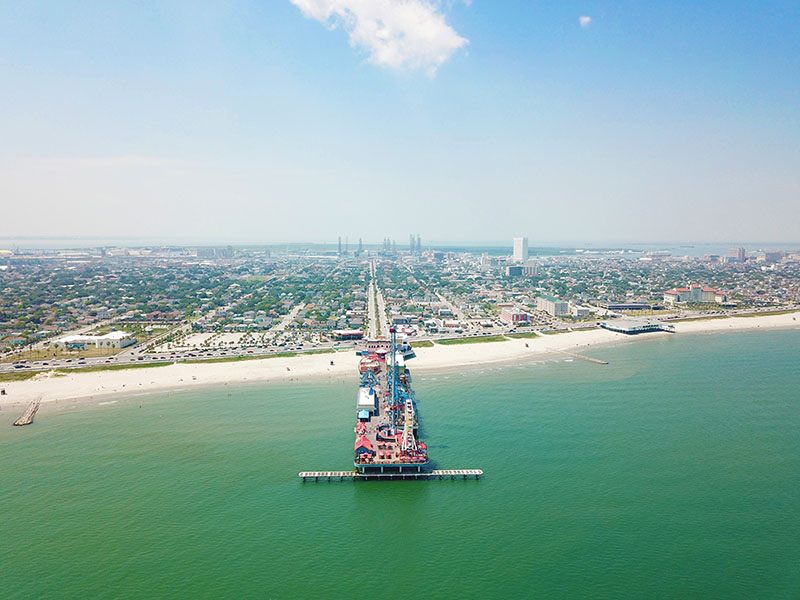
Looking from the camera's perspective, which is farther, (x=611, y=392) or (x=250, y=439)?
(x=611, y=392)

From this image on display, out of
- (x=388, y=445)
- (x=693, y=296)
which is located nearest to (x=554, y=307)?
(x=693, y=296)

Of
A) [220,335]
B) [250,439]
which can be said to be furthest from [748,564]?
[220,335]

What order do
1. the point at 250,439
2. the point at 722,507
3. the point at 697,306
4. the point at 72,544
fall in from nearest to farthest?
the point at 72,544, the point at 722,507, the point at 250,439, the point at 697,306

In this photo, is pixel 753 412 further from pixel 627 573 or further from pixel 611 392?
pixel 627 573

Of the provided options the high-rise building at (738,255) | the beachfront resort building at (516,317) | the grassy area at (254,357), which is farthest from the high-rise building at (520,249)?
the grassy area at (254,357)

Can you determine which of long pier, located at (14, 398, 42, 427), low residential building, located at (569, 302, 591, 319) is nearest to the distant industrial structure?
low residential building, located at (569, 302, 591, 319)

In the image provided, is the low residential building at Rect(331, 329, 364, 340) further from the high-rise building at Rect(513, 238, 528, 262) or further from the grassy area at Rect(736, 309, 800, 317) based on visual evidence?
the high-rise building at Rect(513, 238, 528, 262)
